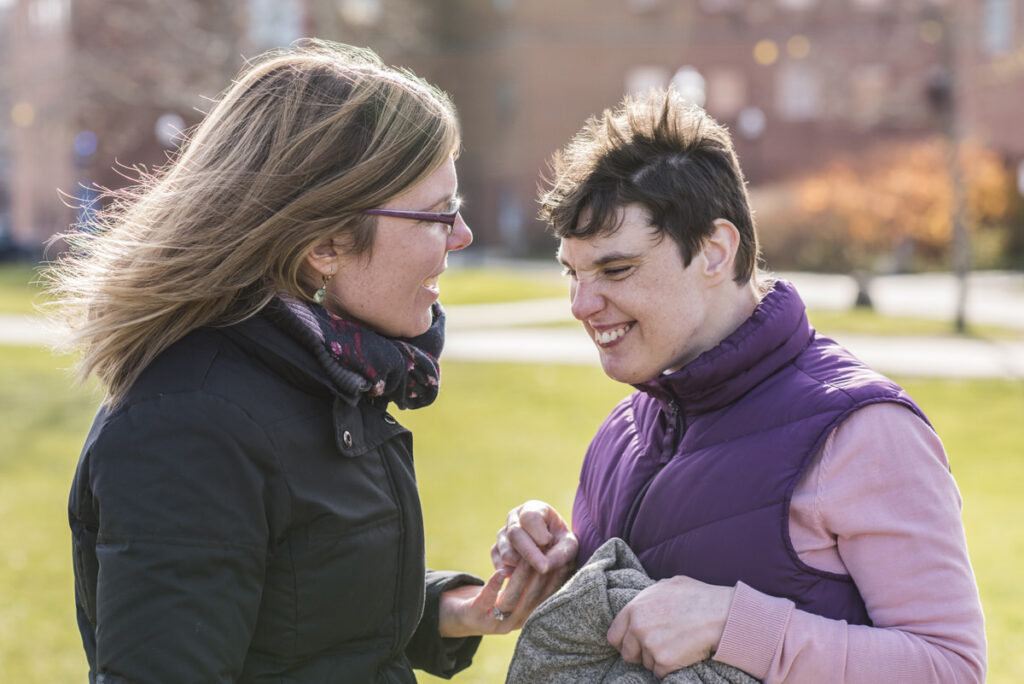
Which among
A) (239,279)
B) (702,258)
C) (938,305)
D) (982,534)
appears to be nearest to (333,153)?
(239,279)

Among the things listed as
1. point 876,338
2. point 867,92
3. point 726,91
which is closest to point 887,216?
point 867,92

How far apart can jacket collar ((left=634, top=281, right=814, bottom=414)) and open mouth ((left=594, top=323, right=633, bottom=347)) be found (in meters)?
0.16

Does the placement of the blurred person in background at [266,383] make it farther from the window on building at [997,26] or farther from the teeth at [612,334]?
the window on building at [997,26]

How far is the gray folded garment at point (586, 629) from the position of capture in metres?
2.27

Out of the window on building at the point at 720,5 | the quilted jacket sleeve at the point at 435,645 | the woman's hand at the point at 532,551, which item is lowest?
the quilted jacket sleeve at the point at 435,645

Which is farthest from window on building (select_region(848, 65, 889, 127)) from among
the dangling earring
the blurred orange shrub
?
the dangling earring

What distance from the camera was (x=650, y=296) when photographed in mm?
2512

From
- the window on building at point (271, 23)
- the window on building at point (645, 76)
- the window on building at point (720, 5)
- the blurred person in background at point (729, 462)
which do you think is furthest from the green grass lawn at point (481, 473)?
the window on building at point (720, 5)

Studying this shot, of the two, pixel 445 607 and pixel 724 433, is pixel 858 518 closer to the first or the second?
pixel 724 433

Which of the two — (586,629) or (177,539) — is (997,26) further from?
(177,539)

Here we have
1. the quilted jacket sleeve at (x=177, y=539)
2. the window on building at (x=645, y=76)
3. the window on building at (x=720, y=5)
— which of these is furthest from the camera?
the window on building at (x=645, y=76)

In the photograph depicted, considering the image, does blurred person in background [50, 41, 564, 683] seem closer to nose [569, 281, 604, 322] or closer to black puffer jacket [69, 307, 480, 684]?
black puffer jacket [69, 307, 480, 684]

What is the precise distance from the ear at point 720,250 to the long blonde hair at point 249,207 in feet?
2.15

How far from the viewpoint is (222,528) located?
1.96 metres
